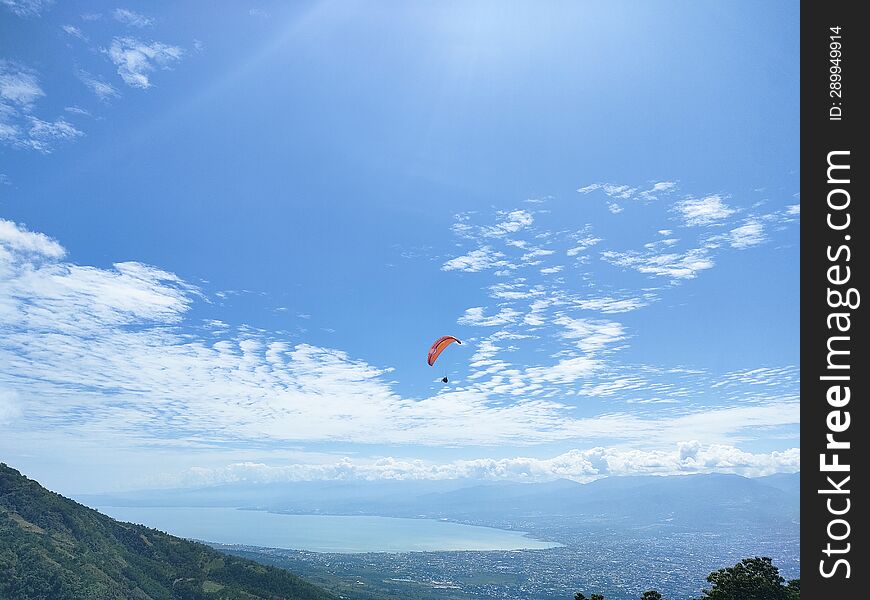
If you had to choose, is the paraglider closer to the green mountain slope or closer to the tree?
the tree

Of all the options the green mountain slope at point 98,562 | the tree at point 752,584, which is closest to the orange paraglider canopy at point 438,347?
the tree at point 752,584

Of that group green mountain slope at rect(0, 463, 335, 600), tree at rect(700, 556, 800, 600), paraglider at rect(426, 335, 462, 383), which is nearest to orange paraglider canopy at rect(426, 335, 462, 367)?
paraglider at rect(426, 335, 462, 383)

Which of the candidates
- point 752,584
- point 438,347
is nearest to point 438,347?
point 438,347

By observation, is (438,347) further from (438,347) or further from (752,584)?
(752,584)

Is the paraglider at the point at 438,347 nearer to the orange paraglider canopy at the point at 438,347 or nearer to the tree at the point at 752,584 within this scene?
the orange paraglider canopy at the point at 438,347
